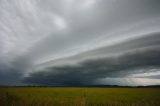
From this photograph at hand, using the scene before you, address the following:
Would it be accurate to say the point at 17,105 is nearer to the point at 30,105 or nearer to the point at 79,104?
the point at 30,105

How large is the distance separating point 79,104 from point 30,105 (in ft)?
11.2

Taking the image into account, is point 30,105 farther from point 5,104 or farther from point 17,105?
point 5,104

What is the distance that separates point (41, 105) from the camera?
10.0 metres

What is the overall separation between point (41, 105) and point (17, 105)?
5.47 ft

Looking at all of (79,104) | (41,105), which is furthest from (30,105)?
(79,104)

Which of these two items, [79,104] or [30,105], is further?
[30,105]

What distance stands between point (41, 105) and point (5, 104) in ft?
10.1

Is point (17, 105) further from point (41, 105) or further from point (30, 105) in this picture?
point (41, 105)

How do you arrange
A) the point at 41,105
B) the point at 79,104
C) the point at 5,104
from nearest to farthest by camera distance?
the point at 79,104, the point at 41,105, the point at 5,104

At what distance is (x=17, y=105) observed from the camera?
10.2 meters

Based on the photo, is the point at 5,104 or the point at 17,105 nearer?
the point at 17,105

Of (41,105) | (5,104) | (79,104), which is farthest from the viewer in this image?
(5,104)

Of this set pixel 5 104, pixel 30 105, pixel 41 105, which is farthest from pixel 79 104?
pixel 5 104

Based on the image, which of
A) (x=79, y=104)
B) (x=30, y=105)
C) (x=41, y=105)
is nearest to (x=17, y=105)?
(x=30, y=105)
